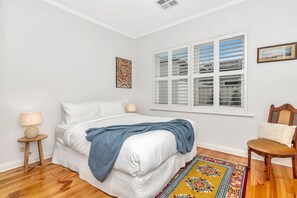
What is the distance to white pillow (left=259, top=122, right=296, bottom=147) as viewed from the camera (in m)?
2.04

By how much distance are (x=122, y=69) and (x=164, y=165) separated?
285 centimetres

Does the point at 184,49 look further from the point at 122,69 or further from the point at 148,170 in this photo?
the point at 148,170

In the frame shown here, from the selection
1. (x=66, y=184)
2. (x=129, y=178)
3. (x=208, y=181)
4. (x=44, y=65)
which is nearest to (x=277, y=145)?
(x=208, y=181)

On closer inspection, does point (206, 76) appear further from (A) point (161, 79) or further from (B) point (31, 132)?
(B) point (31, 132)

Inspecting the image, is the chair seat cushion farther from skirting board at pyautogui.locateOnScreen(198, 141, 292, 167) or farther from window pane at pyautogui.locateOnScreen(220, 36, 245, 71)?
window pane at pyautogui.locateOnScreen(220, 36, 245, 71)

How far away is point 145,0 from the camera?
2.79 m

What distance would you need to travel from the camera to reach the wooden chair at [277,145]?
194 cm

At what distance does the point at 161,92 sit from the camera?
4059 mm

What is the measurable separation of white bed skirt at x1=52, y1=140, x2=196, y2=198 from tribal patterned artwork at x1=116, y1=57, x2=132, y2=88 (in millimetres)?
2101

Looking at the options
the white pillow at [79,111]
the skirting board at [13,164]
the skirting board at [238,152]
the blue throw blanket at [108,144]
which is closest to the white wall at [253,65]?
the skirting board at [238,152]

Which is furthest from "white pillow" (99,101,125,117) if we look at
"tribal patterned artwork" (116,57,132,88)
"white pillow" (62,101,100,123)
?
"tribal patterned artwork" (116,57,132,88)

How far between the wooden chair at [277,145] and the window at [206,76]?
0.47 m

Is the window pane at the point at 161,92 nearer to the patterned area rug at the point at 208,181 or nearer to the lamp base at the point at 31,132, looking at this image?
the patterned area rug at the point at 208,181

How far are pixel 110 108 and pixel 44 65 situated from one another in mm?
1424
